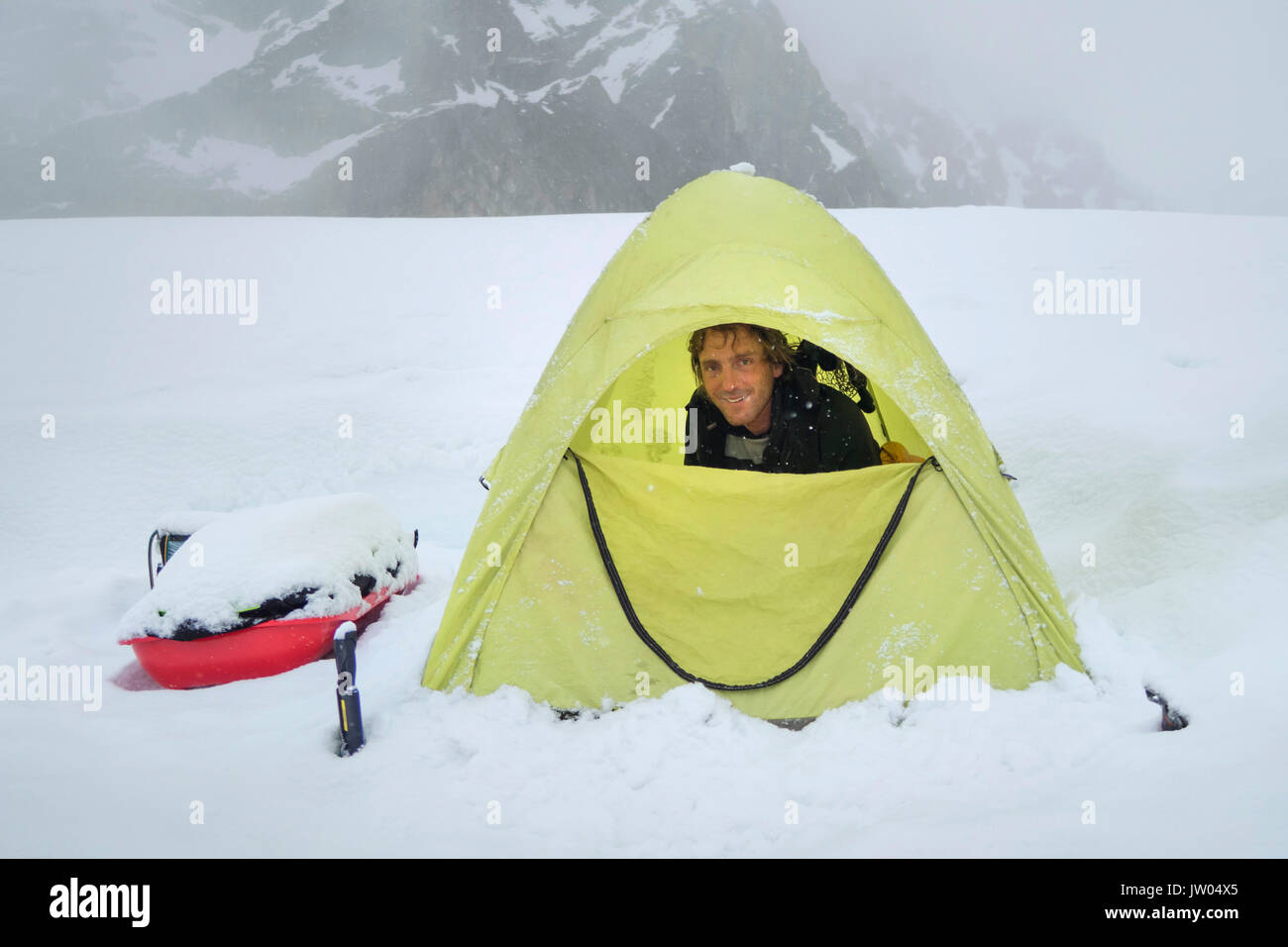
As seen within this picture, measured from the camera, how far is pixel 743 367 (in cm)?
275

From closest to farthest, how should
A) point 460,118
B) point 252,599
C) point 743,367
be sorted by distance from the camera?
point 252,599 → point 743,367 → point 460,118

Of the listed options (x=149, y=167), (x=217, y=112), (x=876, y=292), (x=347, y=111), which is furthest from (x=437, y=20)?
(x=876, y=292)

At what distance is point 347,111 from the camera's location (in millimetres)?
97500

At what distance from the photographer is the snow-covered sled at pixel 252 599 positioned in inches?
98.7

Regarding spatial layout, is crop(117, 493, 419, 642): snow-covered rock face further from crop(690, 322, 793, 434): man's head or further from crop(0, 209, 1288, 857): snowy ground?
crop(690, 322, 793, 434): man's head

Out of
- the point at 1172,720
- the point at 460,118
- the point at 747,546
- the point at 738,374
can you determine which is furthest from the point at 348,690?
the point at 460,118

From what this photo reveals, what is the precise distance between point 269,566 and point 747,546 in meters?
1.58

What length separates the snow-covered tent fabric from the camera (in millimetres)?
2250

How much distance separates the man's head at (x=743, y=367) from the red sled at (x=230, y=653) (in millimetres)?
1570

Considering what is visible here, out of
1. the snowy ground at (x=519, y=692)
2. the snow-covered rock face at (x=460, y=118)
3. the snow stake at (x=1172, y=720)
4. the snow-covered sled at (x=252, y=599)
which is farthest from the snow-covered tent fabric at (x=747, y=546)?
the snow-covered rock face at (x=460, y=118)

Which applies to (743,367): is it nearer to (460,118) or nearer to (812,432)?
(812,432)

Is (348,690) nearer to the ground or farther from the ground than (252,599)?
nearer to the ground

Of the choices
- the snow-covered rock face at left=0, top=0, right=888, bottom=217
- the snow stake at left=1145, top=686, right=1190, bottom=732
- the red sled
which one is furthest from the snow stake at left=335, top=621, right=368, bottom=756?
the snow-covered rock face at left=0, top=0, right=888, bottom=217

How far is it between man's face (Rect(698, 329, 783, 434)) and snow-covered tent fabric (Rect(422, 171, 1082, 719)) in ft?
1.23
